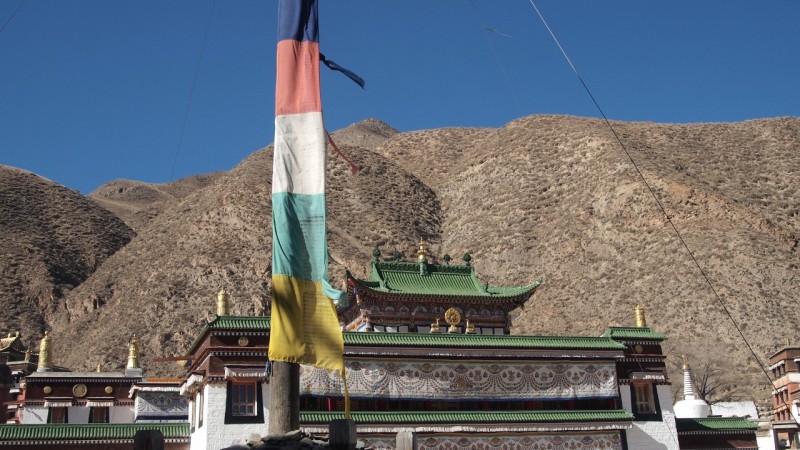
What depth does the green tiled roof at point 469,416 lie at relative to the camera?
3391 cm

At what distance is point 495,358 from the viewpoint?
36.3 metres

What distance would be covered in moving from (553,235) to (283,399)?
82.5 metres

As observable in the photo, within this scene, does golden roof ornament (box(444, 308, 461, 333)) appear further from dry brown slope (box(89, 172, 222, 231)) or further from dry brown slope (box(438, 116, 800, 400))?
dry brown slope (box(89, 172, 222, 231))

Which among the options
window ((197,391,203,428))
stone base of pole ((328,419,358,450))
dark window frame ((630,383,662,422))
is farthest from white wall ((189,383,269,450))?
stone base of pole ((328,419,358,450))

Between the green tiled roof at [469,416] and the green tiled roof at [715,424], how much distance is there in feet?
14.3

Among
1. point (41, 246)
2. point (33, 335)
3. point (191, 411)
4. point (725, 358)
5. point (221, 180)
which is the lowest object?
point (191, 411)

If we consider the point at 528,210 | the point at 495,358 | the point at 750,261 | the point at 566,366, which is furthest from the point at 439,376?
the point at 528,210

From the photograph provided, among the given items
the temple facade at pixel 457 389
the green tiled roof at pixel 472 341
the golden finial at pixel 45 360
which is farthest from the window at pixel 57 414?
the green tiled roof at pixel 472 341

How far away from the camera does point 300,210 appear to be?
57.3ft

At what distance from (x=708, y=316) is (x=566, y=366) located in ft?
136

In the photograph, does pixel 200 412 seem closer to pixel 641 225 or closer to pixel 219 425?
pixel 219 425

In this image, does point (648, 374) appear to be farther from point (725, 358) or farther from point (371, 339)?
point (725, 358)

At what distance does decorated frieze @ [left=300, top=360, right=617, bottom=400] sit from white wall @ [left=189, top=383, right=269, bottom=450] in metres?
1.98

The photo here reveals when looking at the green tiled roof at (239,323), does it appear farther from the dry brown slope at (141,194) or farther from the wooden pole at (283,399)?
the dry brown slope at (141,194)
